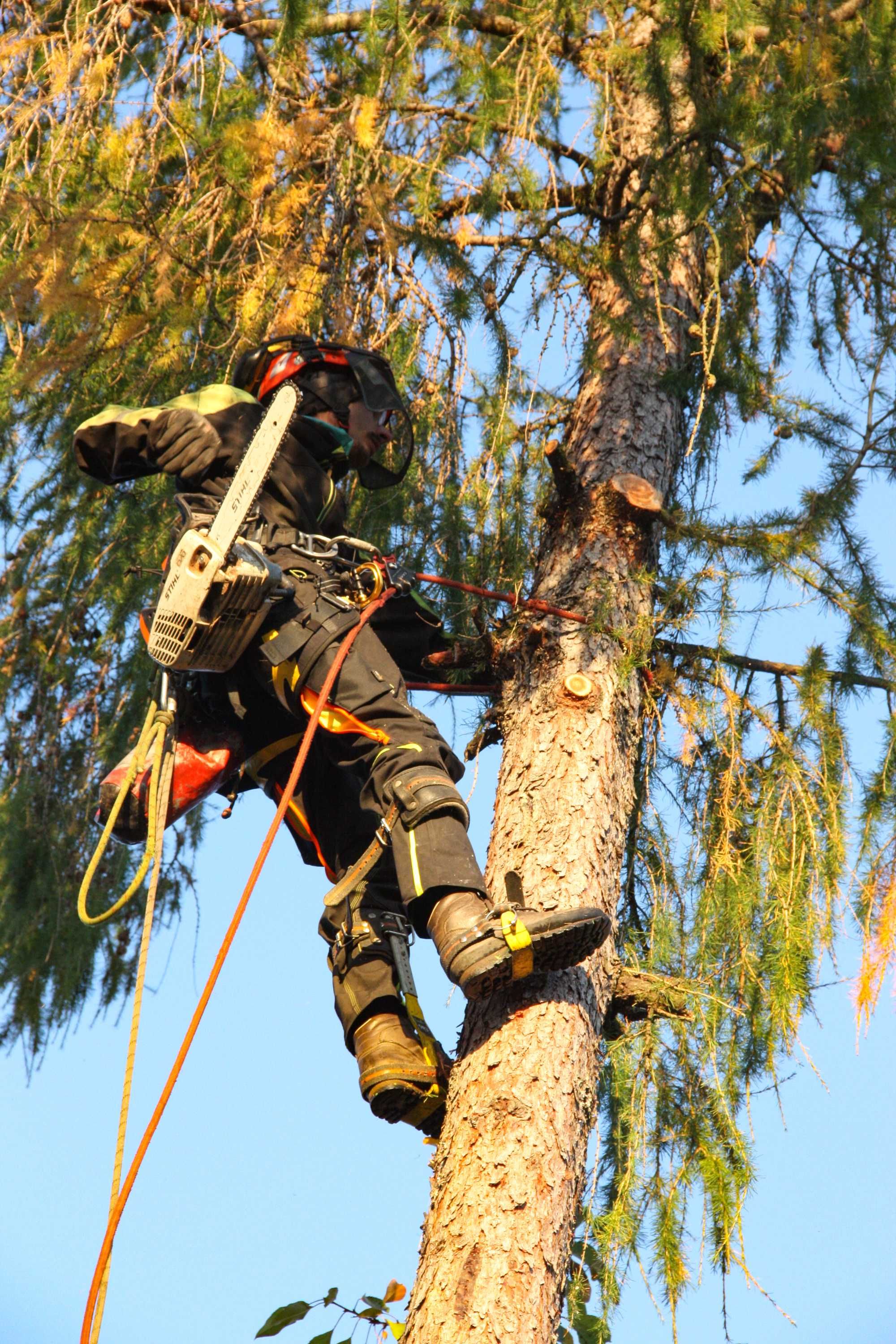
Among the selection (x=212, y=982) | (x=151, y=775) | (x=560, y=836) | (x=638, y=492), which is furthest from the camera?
(x=638, y=492)

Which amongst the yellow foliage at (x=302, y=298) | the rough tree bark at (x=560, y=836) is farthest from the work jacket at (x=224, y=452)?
the rough tree bark at (x=560, y=836)

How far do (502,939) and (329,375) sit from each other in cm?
154

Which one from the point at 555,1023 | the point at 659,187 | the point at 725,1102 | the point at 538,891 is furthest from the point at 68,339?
the point at 725,1102

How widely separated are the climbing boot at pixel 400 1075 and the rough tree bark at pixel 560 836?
12cm

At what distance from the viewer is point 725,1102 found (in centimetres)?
313

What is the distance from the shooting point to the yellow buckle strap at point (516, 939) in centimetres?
255

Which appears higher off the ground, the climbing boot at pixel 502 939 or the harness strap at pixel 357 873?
the harness strap at pixel 357 873

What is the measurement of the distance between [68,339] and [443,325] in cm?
98

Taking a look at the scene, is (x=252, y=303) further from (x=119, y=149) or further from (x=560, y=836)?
(x=560, y=836)

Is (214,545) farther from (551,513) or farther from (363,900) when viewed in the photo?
(551,513)

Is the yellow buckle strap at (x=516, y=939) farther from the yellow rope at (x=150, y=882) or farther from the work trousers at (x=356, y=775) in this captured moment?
the yellow rope at (x=150, y=882)

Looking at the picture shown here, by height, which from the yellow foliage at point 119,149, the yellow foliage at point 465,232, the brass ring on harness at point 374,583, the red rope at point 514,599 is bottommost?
the brass ring on harness at point 374,583

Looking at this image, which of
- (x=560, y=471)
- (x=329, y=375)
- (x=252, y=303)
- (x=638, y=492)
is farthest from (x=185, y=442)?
(x=638, y=492)

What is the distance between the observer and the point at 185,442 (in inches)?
126
